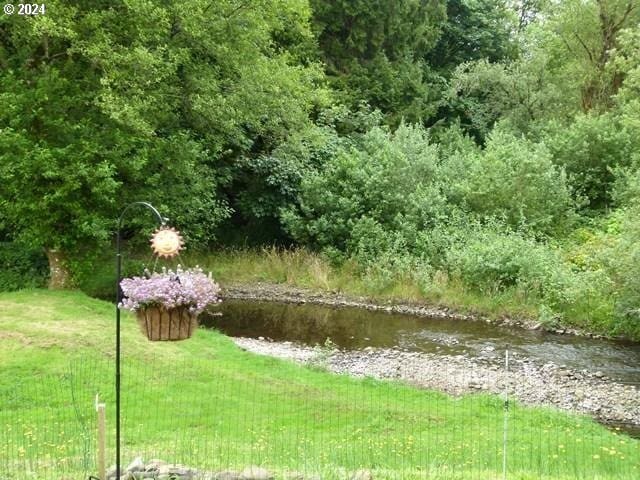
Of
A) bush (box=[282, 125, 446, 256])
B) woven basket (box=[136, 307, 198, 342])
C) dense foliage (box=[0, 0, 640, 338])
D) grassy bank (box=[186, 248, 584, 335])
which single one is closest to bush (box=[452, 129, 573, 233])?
dense foliage (box=[0, 0, 640, 338])

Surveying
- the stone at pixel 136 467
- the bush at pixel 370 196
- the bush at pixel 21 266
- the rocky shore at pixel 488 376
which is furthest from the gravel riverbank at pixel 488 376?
the stone at pixel 136 467

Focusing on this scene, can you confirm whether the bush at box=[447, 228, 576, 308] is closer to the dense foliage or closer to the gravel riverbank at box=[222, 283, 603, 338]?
the dense foliage

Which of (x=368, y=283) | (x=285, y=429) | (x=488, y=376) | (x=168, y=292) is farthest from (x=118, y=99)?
(x=168, y=292)

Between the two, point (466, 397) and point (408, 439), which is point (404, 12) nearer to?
point (466, 397)

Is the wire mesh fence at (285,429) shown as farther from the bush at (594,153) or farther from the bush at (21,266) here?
the bush at (594,153)

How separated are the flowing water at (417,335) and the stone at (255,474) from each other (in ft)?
34.0

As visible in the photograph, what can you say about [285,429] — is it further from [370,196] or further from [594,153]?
[594,153]

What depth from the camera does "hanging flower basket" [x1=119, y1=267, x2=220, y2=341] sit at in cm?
608

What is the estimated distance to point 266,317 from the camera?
20.4 metres

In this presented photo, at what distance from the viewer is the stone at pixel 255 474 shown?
6.08 m

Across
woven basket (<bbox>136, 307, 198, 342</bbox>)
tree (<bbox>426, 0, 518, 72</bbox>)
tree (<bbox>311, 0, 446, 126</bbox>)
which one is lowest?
woven basket (<bbox>136, 307, 198, 342</bbox>)

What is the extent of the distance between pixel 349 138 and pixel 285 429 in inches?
733

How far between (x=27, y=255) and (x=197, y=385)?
10.8 m

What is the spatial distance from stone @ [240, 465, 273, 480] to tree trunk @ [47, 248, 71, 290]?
14.0 m
